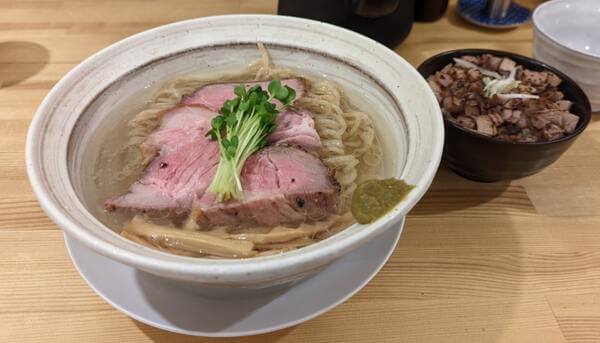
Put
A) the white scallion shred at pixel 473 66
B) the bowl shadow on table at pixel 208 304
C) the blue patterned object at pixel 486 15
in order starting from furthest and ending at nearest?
the blue patterned object at pixel 486 15
the white scallion shred at pixel 473 66
the bowl shadow on table at pixel 208 304

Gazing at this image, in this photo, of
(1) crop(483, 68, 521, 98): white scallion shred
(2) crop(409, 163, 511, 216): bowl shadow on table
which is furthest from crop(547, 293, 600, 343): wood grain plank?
(1) crop(483, 68, 521, 98): white scallion shred

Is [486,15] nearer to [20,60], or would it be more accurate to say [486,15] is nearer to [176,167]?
[176,167]

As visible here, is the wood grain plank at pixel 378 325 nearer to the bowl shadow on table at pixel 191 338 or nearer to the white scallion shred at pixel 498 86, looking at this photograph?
the bowl shadow on table at pixel 191 338

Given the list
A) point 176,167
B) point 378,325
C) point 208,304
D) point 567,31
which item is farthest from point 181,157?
point 567,31

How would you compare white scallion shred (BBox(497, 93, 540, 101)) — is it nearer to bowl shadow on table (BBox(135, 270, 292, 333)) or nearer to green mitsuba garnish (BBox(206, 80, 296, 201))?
green mitsuba garnish (BBox(206, 80, 296, 201))

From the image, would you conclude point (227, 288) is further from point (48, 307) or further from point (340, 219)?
point (48, 307)

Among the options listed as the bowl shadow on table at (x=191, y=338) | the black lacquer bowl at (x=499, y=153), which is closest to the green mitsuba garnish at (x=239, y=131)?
the bowl shadow on table at (x=191, y=338)
